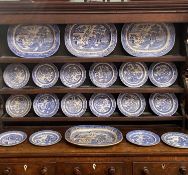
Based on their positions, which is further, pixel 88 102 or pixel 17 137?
pixel 88 102

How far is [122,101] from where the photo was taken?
1.57 metres

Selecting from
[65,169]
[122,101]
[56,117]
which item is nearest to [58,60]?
[56,117]

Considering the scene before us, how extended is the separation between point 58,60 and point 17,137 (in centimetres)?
50

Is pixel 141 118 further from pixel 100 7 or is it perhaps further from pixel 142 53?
pixel 100 7

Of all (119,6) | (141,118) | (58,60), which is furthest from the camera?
(141,118)

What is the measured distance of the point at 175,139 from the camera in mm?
1426

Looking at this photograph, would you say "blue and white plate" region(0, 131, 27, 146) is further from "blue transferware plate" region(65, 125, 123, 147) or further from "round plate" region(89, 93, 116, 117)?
"round plate" region(89, 93, 116, 117)

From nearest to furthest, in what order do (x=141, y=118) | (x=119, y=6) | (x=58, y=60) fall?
1. (x=119, y=6)
2. (x=58, y=60)
3. (x=141, y=118)

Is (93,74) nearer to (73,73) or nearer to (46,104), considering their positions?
(73,73)

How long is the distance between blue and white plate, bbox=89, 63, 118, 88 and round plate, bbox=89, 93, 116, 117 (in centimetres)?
10

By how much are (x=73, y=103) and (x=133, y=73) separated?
0.40 meters

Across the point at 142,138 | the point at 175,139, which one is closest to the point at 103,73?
the point at 142,138

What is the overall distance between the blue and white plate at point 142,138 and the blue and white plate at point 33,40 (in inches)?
25.5

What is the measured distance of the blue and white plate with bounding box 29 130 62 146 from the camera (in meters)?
1.39
